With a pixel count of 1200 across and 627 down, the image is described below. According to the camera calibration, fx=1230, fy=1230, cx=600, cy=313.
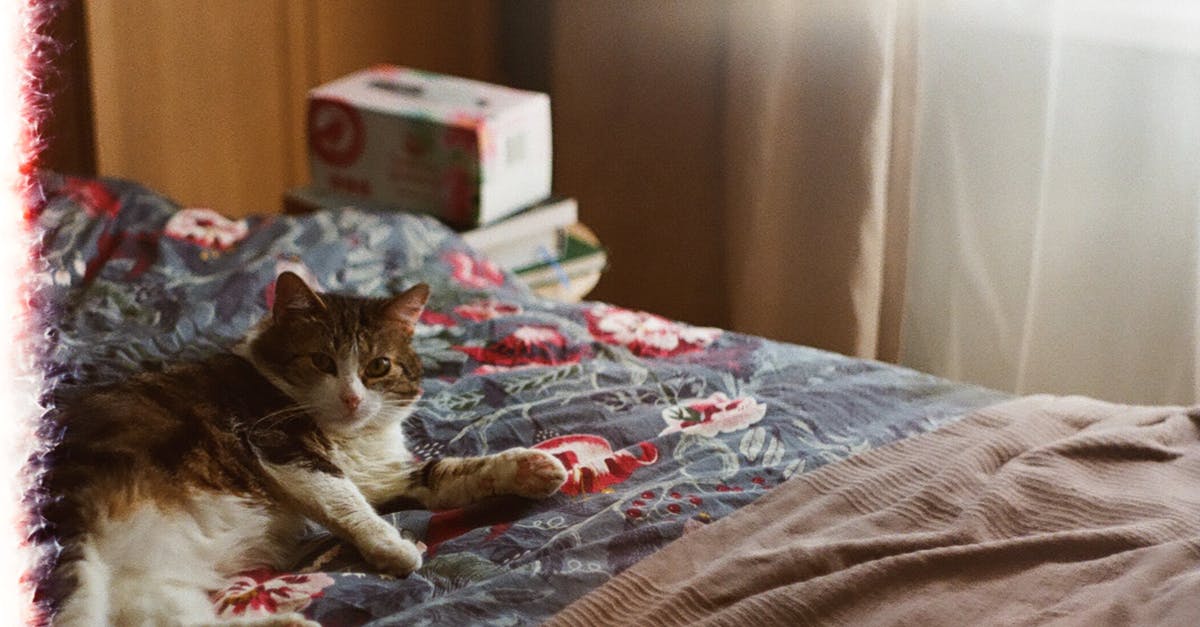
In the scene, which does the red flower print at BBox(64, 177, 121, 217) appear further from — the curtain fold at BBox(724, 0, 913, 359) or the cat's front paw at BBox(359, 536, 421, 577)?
the curtain fold at BBox(724, 0, 913, 359)

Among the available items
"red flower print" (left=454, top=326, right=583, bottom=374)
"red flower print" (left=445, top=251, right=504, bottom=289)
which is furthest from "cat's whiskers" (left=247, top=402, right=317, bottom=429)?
"red flower print" (left=445, top=251, right=504, bottom=289)

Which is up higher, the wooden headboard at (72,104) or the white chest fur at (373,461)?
the wooden headboard at (72,104)

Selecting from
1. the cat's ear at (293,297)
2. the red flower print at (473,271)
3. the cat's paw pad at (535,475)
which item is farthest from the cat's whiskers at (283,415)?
the red flower print at (473,271)

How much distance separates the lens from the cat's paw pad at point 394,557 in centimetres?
104

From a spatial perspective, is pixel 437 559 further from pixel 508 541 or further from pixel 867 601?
pixel 867 601

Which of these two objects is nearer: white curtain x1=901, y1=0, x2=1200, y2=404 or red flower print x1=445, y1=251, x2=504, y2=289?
red flower print x1=445, y1=251, x2=504, y2=289

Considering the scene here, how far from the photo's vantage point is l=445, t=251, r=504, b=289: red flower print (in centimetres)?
181

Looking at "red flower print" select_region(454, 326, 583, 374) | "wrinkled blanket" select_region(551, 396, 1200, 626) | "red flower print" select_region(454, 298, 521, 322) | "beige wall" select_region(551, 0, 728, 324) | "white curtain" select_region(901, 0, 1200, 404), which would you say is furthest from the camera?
"beige wall" select_region(551, 0, 728, 324)

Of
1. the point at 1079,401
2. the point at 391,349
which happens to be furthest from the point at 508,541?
the point at 1079,401

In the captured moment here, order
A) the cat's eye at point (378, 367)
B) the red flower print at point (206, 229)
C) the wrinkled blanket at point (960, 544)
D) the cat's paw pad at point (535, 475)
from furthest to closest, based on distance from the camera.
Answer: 1. the red flower print at point (206, 229)
2. the cat's eye at point (378, 367)
3. the cat's paw pad at point (535, 475)
4. the wrinkled blanket at point (960, 544)

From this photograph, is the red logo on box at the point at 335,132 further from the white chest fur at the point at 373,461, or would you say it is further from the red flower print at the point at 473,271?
the white chest fur at the point at 373,461

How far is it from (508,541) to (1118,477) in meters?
0.59

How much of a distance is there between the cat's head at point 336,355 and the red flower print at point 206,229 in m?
0.52

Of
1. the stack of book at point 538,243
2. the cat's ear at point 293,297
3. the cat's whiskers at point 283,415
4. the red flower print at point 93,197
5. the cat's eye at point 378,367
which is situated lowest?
the stack of book at point 538,243
